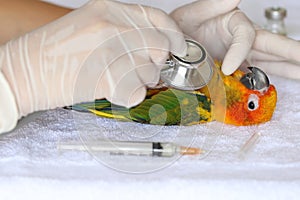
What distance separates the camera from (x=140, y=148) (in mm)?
735

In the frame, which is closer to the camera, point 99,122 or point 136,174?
point 136,174

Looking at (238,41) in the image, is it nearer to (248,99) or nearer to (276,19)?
(248,99)

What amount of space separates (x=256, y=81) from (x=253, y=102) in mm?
32

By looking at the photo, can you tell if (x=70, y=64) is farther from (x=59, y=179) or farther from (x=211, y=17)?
(x=211, y=17)

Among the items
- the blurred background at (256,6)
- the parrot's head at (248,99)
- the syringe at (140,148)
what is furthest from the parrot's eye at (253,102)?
the blurred background at (256,6)

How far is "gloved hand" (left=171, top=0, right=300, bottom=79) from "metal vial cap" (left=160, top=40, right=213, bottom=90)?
0.25 feet

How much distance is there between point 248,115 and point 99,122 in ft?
0.67

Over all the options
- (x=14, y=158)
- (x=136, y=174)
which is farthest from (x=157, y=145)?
(x=14, y=158)

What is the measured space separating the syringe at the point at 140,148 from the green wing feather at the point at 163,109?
0.18ft

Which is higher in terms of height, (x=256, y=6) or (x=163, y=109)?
(x=163, y=109)

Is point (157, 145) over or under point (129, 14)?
under

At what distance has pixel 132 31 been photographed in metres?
0.76

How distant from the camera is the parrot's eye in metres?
0.80

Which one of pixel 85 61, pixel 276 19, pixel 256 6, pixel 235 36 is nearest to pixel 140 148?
pixel 85 61
